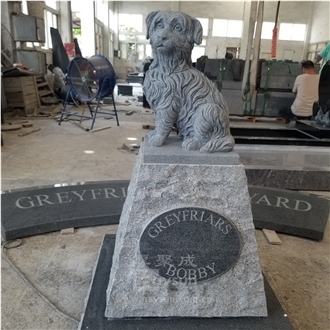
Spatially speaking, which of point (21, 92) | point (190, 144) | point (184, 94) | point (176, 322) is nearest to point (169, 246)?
point (176, 322)

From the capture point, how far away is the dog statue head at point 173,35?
4.39ft

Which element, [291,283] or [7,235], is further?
[7,235]

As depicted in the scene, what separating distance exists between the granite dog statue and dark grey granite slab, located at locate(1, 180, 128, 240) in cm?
114

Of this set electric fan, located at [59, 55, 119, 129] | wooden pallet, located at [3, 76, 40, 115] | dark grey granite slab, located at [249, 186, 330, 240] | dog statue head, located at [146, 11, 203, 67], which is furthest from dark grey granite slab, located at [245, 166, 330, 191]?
wooden pallet, located at [3, 76, 40, 115]

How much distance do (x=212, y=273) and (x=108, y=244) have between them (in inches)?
31.4

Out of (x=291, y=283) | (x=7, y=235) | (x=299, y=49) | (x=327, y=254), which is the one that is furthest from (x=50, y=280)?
(x=299, y=49)

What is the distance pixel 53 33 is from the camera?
357 inches

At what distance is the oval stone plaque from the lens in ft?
4.42

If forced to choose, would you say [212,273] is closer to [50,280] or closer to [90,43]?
[50,280]

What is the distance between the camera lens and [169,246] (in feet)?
4.52

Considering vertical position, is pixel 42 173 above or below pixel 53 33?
below

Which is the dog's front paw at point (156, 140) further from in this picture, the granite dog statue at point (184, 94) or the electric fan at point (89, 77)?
the electric fan at point (89, 77)

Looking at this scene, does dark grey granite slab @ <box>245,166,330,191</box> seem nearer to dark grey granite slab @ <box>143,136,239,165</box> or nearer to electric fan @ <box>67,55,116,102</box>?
dark grey granite slab @ <box>143,136,239,165</box>

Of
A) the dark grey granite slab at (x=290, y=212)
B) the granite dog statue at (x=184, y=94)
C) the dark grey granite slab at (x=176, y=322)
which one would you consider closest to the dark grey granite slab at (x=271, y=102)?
the dark grey granite slab at (x=290, y=212)
